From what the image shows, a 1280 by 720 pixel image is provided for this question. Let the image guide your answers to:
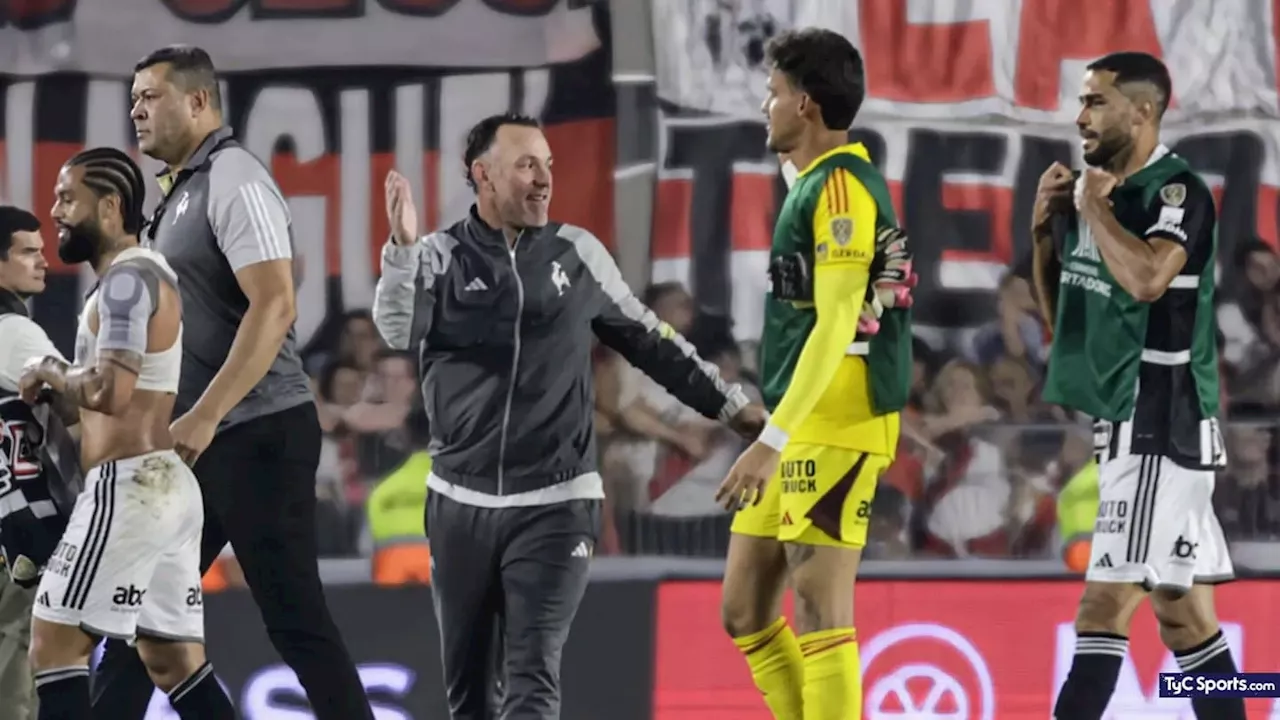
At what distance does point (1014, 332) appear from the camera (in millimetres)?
9734

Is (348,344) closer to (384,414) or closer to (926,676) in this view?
(384,414)

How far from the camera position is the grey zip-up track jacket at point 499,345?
566 centimetres

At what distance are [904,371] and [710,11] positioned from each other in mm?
4287

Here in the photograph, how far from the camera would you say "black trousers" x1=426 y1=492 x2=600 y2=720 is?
5562 mm

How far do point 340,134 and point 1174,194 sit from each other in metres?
5.03

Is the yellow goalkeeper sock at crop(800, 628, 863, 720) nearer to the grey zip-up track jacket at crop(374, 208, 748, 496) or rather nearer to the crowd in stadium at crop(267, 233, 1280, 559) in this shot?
the grey zip-up track jacket at crop(374, 208, 748, 496)

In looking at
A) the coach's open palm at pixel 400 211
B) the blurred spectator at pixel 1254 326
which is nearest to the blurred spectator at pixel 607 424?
the blurred spectator at pixel 1254 326

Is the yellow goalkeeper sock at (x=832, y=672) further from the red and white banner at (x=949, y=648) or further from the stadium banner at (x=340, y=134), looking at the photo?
the stadium banner at (x=340, y=134)

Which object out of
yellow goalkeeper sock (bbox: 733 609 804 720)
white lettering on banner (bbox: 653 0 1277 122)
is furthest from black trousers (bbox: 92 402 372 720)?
white lettering on banner (bbox: 653 0 1277 122)

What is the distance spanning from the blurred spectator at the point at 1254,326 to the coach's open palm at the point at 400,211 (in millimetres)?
5098

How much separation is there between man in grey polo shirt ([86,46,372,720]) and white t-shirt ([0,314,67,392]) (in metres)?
0.70

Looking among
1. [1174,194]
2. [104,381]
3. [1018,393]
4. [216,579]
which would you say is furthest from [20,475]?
[1018,393]

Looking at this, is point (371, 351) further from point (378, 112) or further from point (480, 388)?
point (480, 388)

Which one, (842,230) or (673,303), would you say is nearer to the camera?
(842,230)
